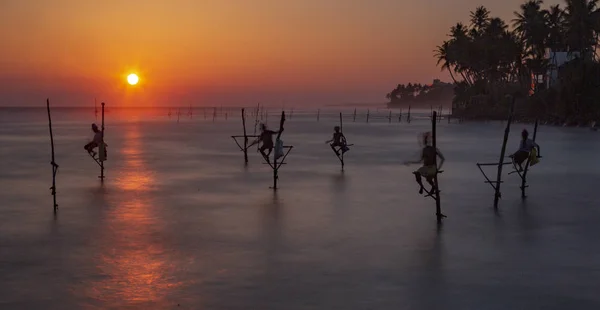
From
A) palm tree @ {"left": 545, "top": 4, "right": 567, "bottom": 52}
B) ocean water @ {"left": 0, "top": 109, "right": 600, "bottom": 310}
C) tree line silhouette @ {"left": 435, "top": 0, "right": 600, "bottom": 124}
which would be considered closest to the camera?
ocean water @ {"left": 0, "top": 109, "right": 600, "bottom": 310}

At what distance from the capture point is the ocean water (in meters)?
9.61

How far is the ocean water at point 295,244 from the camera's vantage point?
961 cm

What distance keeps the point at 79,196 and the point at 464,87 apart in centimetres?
11142

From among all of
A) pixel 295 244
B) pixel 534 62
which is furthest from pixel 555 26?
pixel 295 244

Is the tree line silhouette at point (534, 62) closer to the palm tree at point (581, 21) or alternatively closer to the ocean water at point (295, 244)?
the palm tree at point (581, 21)

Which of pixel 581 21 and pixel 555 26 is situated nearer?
pixel 581 21

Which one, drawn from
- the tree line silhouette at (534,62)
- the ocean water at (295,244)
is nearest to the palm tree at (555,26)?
the tree line silhouette at (534,62)

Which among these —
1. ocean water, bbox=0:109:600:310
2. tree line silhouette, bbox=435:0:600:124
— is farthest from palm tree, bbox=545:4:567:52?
ocean water, bbox=0:109:600:310

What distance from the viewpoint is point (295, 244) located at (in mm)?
13148

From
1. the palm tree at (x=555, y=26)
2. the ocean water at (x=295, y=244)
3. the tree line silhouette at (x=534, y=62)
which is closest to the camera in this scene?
the ocean water at (x=295, y=244)

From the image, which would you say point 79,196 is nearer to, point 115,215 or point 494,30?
point 115,215

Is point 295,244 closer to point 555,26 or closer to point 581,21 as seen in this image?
point 581,21

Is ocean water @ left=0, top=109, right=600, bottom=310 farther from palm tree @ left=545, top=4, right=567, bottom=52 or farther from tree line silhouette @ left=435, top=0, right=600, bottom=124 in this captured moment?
palm tree @ left=545, top=4, right=567, bottom=52

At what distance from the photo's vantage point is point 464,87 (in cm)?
12362
